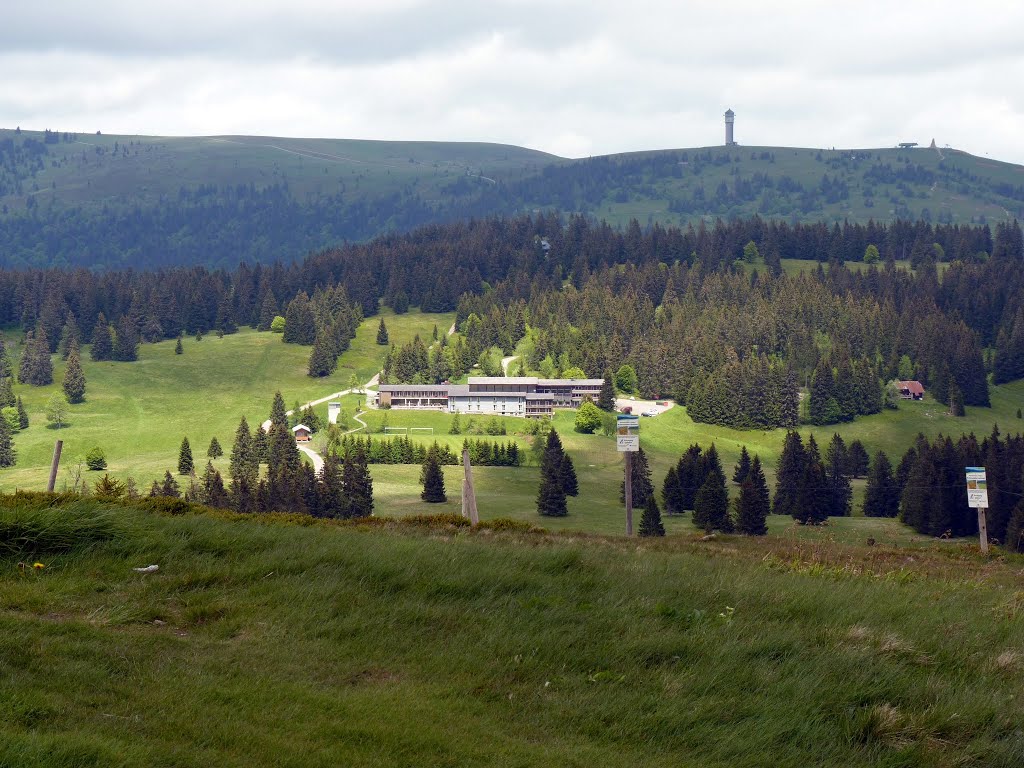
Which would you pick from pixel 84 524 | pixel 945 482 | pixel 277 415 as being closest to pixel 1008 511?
pixel 945 482

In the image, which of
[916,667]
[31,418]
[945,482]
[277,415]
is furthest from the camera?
[31,418]

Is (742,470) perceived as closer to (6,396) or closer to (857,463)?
(857,463)

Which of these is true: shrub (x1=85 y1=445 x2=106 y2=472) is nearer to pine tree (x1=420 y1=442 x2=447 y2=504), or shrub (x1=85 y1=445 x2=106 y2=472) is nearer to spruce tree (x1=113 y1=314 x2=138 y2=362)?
pine tree (x1=420 y1=442 x2=447 y2=504)

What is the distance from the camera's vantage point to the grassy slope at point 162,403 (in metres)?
125

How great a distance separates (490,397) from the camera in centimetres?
15588

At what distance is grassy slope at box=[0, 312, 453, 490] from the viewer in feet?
409

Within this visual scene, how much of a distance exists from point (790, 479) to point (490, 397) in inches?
2542

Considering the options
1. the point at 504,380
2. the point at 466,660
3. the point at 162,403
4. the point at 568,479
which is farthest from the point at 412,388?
the point at 466,660

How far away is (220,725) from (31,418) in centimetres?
15661

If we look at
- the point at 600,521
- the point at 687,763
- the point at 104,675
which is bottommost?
the point at 600,521

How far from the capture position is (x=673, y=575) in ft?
55.0

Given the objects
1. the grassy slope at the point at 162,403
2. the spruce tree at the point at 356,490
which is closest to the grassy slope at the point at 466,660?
the spruce tree at the point at 356,490

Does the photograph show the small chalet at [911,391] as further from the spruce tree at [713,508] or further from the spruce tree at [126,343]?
the spruce tree at [126,343]

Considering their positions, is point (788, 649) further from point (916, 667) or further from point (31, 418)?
point (31, 418)
